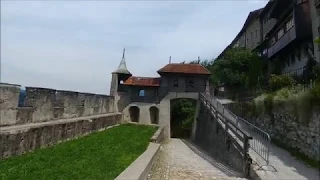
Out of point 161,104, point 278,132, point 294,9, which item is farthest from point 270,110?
point 161,104

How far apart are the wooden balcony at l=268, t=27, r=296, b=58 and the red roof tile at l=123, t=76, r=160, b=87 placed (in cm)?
1081

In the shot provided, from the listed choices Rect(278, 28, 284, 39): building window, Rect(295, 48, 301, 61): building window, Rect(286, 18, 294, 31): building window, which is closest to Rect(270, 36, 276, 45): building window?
Rect(278, 28, 284, 39): building window

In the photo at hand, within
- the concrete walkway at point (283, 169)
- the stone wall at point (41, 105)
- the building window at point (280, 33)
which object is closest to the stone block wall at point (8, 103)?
the stone wall at point (41, 105)

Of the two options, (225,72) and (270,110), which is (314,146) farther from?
(225,72)

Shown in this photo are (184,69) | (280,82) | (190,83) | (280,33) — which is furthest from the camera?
(184,69)

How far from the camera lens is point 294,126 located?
1095cm

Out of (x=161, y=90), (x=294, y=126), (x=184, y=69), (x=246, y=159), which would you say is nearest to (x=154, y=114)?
(x=161, y=90)

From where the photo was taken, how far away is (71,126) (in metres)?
11.2

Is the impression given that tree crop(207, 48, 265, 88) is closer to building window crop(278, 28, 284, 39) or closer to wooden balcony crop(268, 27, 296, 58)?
→ wooden balcony crop(268, 27, 296, 58)

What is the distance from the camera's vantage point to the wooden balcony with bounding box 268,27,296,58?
752 inches

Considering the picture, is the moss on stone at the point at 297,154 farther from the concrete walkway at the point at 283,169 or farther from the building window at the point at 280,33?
the building window at the point at 280,33

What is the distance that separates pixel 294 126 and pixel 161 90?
15822mm

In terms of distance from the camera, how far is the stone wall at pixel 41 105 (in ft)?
26.6

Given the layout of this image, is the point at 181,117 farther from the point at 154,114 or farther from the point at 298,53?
the point at 298,53
